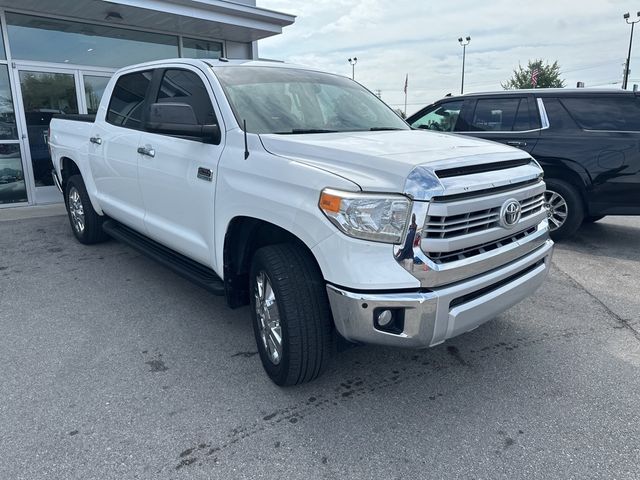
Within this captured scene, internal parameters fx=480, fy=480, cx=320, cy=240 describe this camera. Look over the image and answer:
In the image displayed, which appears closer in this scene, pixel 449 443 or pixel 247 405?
pixel 449 443

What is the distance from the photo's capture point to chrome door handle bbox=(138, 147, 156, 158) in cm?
375

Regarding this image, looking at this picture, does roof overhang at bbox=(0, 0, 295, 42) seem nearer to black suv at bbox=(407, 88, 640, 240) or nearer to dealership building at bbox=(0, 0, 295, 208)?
dealership building at bbox=(0, 0, 295, 208)

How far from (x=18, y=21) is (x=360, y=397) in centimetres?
883

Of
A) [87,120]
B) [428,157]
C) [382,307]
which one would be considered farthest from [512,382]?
[87,120]

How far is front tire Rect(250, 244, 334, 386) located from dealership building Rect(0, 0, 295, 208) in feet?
23.4

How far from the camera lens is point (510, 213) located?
8.72ft

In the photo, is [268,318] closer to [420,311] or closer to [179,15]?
[420,311]

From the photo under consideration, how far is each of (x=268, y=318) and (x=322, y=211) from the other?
0.84 meters

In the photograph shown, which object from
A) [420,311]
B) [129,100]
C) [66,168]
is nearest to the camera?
[420,311]

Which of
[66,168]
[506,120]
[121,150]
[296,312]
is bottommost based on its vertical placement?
[296,312]

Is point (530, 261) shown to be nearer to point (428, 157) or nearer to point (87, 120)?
point (428, 157)

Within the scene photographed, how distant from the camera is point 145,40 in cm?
962

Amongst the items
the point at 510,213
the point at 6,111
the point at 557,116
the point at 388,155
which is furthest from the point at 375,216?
the point at 6,111

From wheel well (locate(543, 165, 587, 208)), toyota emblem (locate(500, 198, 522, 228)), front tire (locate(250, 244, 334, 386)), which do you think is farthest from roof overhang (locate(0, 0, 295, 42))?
toyota emblem (locate(500, 198, 522, 228))
